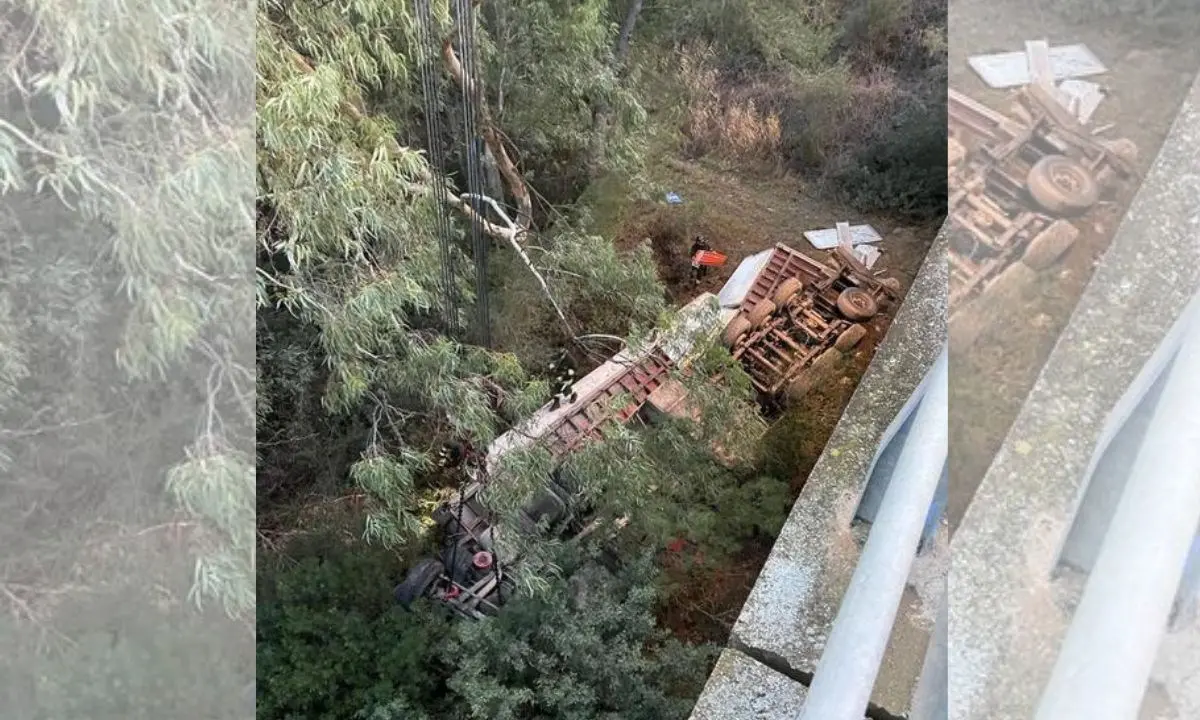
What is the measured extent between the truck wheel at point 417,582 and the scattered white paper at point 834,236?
1.73m

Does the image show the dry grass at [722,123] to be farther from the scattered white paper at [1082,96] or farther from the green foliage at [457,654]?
the scattered white paper at [1082,96]

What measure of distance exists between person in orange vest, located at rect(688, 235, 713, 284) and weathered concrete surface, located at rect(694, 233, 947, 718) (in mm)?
733

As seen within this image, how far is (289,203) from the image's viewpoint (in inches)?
49.4

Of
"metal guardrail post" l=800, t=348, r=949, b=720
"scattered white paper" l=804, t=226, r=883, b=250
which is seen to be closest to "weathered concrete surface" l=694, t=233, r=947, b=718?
"metal guardrail post" l=800, t=348, r=949, b=720

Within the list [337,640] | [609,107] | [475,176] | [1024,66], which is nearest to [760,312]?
[609,107]

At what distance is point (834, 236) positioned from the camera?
2.82m

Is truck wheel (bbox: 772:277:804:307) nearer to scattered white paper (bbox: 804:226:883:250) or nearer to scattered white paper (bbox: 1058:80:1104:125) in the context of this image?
scattered white paper (bbox: 804:226:883:250)

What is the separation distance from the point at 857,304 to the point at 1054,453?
7.15 feet

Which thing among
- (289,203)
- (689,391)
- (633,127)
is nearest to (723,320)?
(689,391)

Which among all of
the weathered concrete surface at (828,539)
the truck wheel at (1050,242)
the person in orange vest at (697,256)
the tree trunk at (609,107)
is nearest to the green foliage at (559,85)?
the tree trunk at (609,107)

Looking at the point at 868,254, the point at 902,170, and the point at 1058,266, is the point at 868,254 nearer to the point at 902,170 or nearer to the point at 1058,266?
the point at 902,170

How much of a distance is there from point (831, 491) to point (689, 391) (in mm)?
453

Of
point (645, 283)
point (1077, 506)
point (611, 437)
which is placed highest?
point (1077, 506)

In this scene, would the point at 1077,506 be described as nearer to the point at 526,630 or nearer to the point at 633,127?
the point at 526,630
